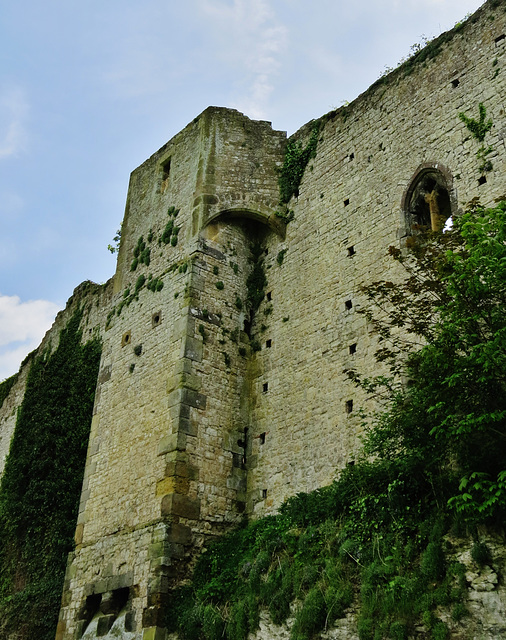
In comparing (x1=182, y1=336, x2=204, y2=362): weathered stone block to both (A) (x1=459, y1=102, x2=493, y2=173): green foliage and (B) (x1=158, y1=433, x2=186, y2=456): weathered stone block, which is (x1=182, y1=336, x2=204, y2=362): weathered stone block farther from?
(A) (x1=459, y1=102, x2=493, y2=173): green foliage

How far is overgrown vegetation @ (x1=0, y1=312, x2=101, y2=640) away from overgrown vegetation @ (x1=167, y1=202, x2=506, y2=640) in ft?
15.6

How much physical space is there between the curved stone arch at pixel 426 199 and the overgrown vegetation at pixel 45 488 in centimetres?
820

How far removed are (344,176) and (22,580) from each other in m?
10.5

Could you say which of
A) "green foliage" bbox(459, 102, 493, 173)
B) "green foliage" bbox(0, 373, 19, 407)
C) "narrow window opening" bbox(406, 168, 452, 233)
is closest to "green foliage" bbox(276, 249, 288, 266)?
"narrow window opening" bbox(406, 168, 452, 233)

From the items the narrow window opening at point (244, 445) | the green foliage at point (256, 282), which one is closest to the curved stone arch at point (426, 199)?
the green foliage at point (256, 282)

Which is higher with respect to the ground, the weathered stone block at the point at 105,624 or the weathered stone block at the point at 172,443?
the weathered stone block at the point at 172,443

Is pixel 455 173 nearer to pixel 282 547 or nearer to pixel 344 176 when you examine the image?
pixel 344 176

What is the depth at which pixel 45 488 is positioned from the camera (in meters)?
15.5

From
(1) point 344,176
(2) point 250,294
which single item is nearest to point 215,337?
(2) point 250,294

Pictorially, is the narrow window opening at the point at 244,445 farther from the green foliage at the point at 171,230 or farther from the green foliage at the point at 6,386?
the green foliage at the point at 6,386

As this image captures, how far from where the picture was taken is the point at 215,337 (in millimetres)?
13070

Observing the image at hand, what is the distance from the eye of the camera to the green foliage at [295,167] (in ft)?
46.4

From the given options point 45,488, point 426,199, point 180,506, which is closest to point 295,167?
point 426,199

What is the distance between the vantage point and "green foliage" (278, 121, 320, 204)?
556 inches
